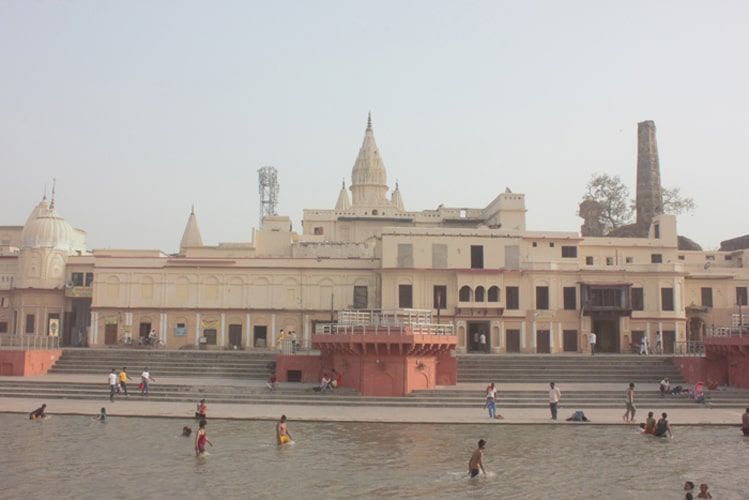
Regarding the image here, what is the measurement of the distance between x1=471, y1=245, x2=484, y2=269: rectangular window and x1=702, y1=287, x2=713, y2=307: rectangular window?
52.7 feet

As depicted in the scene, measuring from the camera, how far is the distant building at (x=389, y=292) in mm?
48781

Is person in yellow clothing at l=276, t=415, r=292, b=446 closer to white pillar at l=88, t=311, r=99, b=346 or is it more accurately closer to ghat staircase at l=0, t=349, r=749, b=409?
ghat staircase at l=0, t=349, r=749, b=409

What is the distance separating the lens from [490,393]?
28.1m

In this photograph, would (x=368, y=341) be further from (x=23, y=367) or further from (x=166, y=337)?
(x=166, y=337)

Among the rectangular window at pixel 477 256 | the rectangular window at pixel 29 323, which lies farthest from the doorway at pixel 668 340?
the rectangular window at pixel 29 323

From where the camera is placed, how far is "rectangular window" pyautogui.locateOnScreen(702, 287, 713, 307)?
173 feet

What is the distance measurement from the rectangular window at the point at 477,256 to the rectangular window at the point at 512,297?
2402 millimetres

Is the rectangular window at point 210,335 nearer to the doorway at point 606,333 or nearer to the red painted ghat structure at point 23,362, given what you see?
the red painted ghat structure at point 23,362

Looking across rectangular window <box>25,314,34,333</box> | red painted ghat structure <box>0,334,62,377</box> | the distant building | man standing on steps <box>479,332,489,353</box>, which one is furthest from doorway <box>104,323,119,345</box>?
man standing on steps <box>479,332,489,353</box>

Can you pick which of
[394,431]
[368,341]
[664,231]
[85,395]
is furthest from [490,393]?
[664,231]

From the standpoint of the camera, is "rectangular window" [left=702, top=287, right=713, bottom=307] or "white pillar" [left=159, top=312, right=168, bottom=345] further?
"rectangular window" [left=702, top=287, right=713, bottom=307]

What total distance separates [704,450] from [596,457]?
353 cm

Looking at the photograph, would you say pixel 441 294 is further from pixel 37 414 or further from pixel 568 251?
pixel 37 414

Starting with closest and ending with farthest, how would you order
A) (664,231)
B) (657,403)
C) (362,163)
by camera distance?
(657,403) → (664,231) → (362,163)
